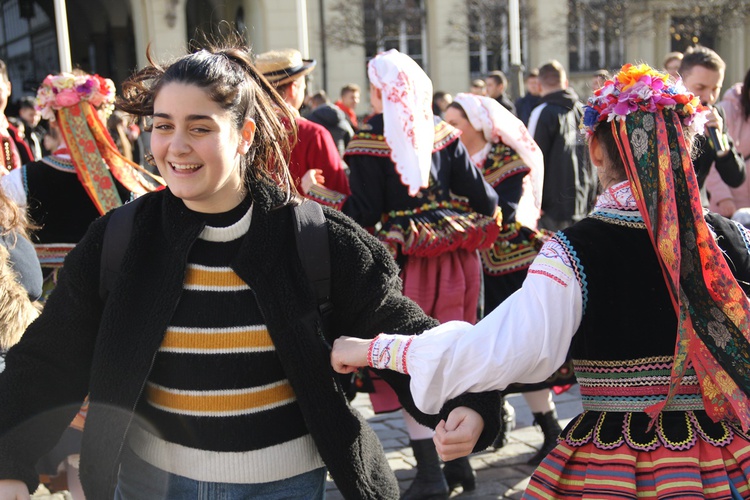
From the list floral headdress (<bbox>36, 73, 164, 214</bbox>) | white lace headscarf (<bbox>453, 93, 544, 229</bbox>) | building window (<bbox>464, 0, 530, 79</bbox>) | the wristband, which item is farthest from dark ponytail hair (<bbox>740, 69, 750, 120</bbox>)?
building window (<bbox>464, 0, 530, 79</bbox>)

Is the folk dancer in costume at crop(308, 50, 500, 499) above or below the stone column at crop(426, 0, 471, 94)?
below

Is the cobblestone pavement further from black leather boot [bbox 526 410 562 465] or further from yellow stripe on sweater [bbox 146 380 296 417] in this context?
yellow stripe on sweater [bbox 146 380 296 417]

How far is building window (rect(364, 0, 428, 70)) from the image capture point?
840 inches

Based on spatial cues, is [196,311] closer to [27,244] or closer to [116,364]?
[116,364]

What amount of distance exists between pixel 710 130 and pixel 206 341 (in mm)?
3602

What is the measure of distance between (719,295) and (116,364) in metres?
1.35

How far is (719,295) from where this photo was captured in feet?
6.89

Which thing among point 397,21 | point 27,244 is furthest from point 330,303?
point 397,21

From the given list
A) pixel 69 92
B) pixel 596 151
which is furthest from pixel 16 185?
pixel 596 151

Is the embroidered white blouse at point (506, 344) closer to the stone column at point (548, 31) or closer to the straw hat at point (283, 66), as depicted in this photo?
the straw hat at point (283, 66)

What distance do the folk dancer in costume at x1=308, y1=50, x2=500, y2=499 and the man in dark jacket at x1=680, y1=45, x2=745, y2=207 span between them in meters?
1.25

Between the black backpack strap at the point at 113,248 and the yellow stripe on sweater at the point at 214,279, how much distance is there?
0.16 metres

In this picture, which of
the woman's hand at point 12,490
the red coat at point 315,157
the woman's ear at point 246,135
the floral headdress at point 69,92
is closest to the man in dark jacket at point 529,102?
the red coat at point 315,157

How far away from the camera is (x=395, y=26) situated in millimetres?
21672
